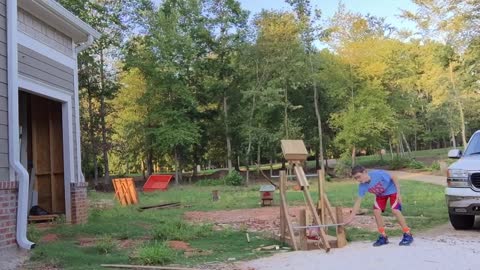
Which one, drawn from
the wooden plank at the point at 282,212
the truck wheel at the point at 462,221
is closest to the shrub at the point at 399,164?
the truck wheel at the point at 462,221

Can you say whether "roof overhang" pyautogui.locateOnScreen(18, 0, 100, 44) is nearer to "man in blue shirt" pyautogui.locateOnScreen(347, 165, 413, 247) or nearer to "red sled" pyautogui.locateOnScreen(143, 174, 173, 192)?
"man in blue shirt" pyautogui.locateOnScreen(347, 165, 413, 247)

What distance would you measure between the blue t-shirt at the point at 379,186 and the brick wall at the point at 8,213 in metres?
5.05

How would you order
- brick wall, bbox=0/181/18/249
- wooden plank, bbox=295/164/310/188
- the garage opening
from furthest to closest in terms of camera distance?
the garage opening < wooden plank, bbox=295/164/310/188 < brick wall, bbox=0/181/18/249

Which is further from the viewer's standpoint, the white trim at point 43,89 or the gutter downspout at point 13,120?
the white trim at point 43,89

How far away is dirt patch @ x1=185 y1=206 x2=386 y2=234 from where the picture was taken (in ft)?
33.3

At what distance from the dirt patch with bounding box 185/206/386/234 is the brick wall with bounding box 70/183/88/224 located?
2.47 metres

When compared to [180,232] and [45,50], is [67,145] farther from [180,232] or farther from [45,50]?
[180,232]

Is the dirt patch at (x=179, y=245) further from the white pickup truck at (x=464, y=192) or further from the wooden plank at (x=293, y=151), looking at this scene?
the white pickup truck at (x=464, y=192)

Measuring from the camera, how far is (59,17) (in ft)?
33.1

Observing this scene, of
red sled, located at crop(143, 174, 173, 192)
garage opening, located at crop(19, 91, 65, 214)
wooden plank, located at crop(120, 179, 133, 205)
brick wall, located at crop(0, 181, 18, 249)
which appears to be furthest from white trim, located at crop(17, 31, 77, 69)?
red sled, located at crop(143, 174, 173, 192)

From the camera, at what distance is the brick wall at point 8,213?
23.2 ft

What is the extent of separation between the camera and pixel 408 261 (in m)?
6.12

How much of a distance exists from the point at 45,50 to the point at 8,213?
396 centimetres

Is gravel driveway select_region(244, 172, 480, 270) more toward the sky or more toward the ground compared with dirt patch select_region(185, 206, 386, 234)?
more toward the ground
